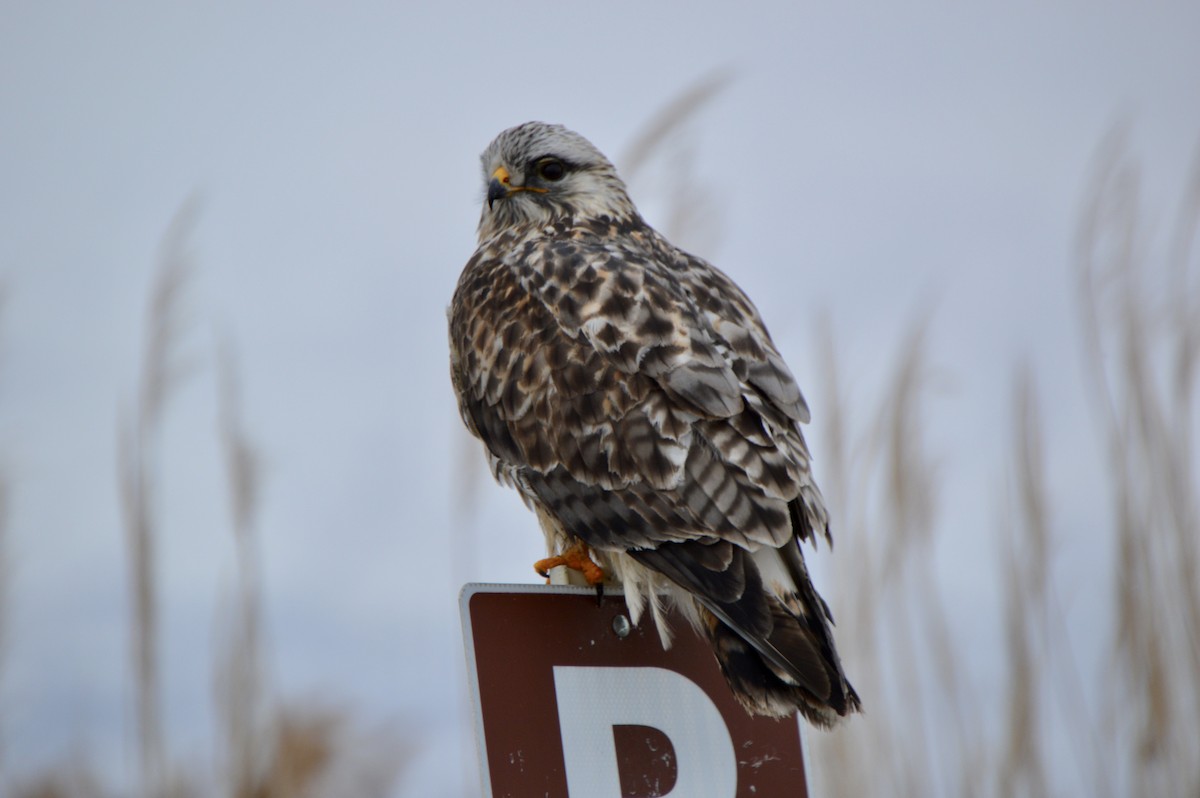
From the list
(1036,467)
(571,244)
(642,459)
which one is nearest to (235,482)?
(571,244)

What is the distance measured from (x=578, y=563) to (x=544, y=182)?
118 cm

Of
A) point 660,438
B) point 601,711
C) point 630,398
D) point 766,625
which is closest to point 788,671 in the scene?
point 766,625

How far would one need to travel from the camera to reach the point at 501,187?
2.92 m

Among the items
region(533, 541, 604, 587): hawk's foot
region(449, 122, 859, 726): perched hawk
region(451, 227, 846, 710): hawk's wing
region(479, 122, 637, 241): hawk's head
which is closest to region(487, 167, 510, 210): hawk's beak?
region(479, 122, 637, 241): hawk's head

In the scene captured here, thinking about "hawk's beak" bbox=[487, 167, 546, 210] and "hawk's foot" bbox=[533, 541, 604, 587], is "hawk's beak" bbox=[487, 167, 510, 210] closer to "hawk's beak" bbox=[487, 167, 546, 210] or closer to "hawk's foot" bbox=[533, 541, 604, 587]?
"hawk's beak" bbox=[487, 167, 546, 210]

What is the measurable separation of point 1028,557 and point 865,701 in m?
0.55

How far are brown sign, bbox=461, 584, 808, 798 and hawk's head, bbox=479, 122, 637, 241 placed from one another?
4.28 ft

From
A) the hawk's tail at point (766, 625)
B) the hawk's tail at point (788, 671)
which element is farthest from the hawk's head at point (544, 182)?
the hawk's tail at point (788, 671)

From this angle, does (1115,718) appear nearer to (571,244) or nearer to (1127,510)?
(1127,510)

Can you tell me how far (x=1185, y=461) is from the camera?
309 cm

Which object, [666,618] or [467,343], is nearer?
[666,618]

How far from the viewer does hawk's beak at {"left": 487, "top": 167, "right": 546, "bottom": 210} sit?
9.55ft

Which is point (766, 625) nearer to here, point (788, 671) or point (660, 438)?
point (788, 671)

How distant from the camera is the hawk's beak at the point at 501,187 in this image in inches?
115
